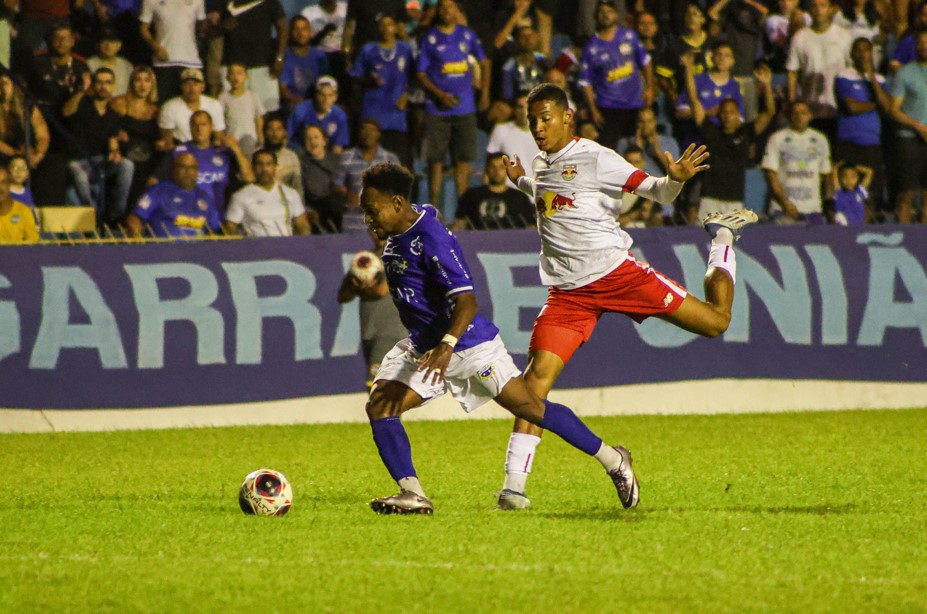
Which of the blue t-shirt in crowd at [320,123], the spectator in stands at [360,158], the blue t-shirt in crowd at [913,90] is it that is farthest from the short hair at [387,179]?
the blue t-shirt in crowd at [913,90]

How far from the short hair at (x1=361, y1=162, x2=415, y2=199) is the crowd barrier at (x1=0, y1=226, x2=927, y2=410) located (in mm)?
5797

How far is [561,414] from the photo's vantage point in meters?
7.68

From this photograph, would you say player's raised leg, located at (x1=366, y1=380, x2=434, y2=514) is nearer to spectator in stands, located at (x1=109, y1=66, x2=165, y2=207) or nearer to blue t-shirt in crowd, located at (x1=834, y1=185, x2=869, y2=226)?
spectator in stands, located at (x1=109, y1=66, x2=165, y2=207)

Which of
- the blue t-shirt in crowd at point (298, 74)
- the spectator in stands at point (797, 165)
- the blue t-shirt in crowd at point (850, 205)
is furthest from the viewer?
the blue t-shirt in crowd at point (298, 74)

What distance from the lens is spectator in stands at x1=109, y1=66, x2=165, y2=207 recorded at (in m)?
14.8

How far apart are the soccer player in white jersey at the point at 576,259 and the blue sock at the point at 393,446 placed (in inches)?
24.5

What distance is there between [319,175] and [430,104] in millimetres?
1604

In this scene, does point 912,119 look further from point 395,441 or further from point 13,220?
point 395,441

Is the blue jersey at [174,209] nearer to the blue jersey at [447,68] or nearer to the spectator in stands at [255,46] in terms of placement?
the spectator in stands at [255,46]

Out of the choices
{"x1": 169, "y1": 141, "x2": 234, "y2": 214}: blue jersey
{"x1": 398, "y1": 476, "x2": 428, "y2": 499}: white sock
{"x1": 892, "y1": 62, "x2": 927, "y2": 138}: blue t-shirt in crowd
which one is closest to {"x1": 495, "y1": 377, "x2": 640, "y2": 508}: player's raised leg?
{"x1": 398, "y1": 476, "x2": 428, "y2": 499}: white sock

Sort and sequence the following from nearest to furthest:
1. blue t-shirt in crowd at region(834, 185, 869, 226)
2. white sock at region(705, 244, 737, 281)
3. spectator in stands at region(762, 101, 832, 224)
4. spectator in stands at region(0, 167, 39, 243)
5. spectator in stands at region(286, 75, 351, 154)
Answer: white sock at region(705, 244, 737, 281) < spectator in stands at region(0, 167, 39, 243) < spectator in stands at region(286, 75, 351, 154) < blue t-shirt in crowd at region(834, 185, 869, 226) < spectator in stands at region(762, 101, 832, 224)

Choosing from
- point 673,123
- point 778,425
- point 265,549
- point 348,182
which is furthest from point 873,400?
point 265,549

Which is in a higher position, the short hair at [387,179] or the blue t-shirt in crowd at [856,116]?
the short hair at [387,179]

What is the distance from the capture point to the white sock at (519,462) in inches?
312
